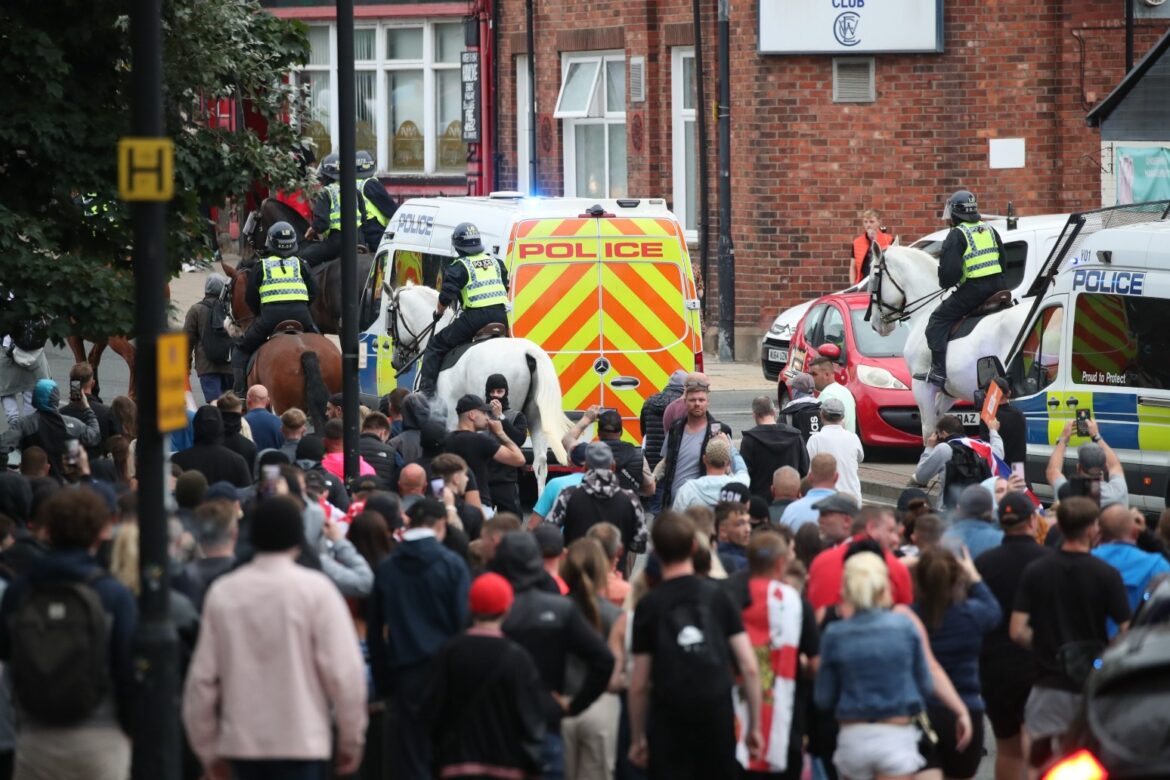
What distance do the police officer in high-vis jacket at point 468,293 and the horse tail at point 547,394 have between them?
70 cm

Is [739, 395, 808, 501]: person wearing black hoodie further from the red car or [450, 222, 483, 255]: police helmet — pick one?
the red car

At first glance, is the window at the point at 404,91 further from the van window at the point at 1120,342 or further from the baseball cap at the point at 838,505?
the baseball cap at the point at 838,505

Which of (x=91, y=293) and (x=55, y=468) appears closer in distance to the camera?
(x=91, y=293)

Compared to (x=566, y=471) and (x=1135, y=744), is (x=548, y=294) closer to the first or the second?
(x=566, y=471)

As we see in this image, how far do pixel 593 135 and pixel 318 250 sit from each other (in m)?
13.0

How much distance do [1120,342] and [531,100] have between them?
1882cm

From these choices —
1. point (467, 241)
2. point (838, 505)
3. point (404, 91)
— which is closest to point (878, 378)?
point (467, 241)

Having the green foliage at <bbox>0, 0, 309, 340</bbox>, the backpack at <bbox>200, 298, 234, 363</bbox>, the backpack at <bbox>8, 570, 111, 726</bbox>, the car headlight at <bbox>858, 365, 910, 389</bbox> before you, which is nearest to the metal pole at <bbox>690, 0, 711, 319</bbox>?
the car headlight at <bbox>858, 365, 910, 389</bbox>

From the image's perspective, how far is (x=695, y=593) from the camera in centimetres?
841

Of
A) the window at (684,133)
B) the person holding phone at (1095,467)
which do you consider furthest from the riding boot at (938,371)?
the window at (684,133)

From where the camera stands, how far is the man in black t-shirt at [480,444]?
13859mm

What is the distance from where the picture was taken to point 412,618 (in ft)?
29.4

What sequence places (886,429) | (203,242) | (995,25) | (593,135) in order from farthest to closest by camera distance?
1. (593,135)
2. (995,25)
3. (886,429)
4. (203,242)

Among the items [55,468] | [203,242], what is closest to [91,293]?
[203,242]
